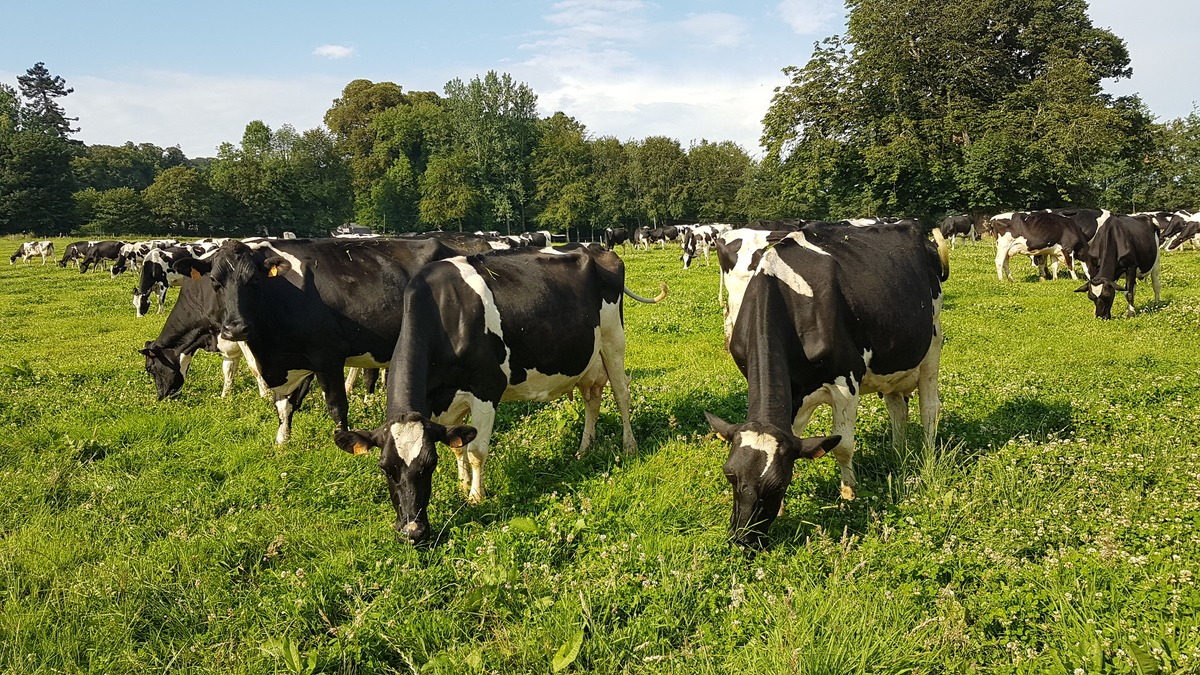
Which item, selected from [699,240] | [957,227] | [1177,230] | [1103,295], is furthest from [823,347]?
[957,227]

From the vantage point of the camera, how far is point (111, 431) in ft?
27.2

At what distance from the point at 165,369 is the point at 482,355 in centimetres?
673

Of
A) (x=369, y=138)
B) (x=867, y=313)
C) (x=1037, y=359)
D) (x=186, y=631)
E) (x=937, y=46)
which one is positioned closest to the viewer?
(x=186, y=631)

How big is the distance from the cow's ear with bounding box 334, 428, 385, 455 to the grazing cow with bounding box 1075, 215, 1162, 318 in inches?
604

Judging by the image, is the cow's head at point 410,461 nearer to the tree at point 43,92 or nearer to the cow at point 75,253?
the cow at point 75,253

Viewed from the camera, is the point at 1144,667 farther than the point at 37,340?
No

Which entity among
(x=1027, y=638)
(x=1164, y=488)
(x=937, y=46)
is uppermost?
(x=937, y=46)

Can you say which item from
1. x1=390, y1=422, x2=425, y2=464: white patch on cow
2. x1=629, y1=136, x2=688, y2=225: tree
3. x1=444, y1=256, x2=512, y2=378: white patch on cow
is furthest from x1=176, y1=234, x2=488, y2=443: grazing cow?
x1=629, y1=136, x2=688, y2=225: tree

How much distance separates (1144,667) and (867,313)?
3.33 m

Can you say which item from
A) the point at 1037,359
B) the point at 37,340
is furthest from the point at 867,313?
the point at 37,340

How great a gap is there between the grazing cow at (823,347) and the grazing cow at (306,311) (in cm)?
457

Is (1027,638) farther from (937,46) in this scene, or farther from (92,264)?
(937,46)

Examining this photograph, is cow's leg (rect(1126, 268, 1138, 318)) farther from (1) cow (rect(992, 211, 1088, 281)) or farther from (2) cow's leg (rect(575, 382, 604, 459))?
(2) cow's leg (rect(575, 382, 604, 459))

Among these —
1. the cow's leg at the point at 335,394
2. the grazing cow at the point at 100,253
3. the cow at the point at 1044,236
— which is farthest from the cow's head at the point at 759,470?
the grazing cow at the point at 100,253
